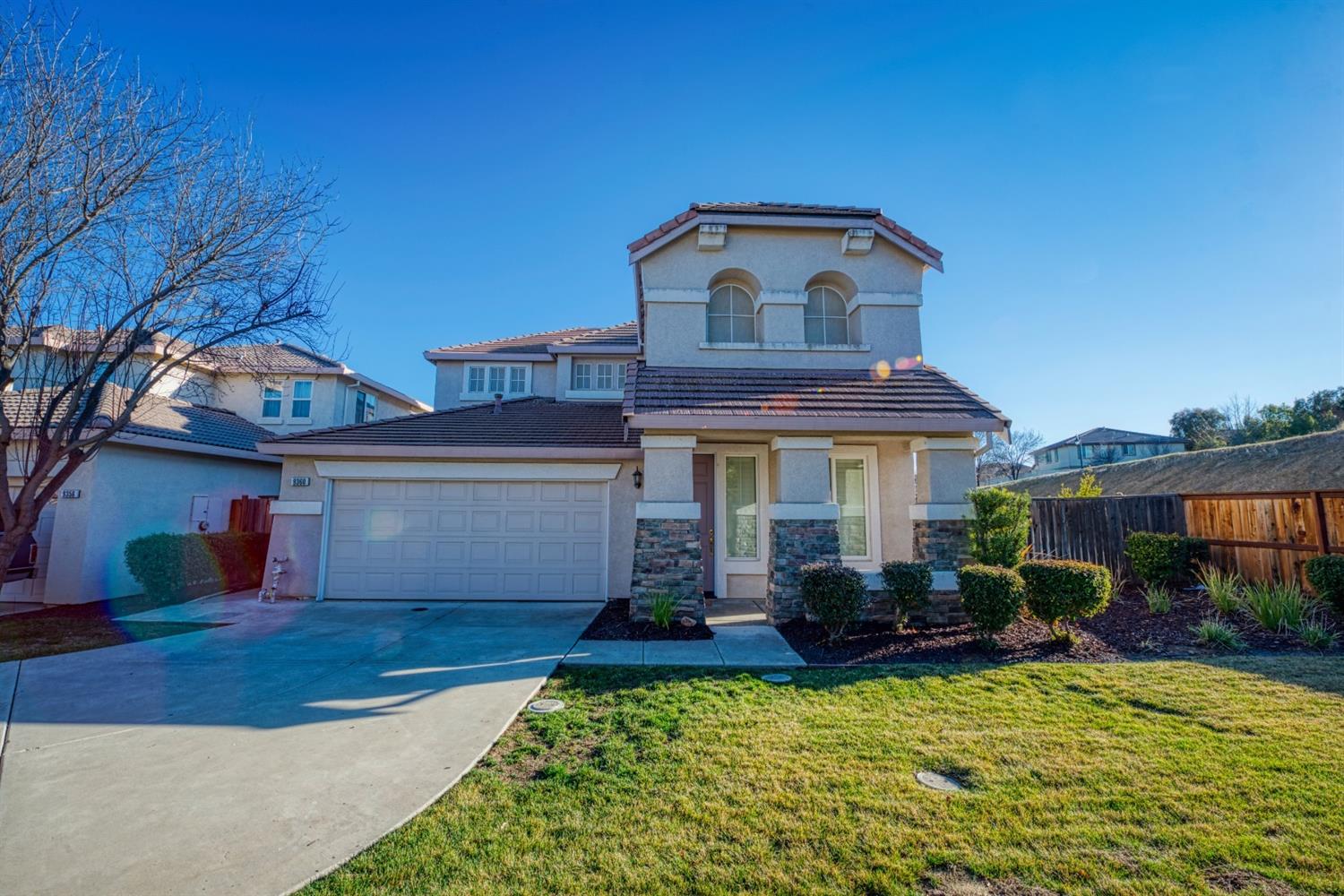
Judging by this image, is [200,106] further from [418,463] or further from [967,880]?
[967,880]

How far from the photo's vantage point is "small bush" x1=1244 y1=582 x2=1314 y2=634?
23.0ft

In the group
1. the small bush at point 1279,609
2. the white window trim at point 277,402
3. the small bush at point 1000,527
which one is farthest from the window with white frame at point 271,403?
the small bush at point 1279,609

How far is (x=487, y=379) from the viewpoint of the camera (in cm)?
1712

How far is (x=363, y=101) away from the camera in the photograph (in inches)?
356

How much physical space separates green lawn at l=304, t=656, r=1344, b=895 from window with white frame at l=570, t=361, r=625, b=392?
1137 centimetres

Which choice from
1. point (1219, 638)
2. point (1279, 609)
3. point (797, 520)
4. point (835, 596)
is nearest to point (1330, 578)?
point (1279, 609)

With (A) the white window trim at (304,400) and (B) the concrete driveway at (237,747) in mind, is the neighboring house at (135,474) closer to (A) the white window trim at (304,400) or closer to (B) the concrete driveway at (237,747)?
(A) the white window trim at (304,400)

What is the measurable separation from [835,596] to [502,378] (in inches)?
504

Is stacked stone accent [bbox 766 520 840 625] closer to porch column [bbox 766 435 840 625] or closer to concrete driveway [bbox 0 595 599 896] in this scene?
porch column [bbox 766 435 840 625]

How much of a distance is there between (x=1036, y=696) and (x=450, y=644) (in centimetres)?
650

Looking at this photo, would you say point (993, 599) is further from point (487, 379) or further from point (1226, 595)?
point (487, 379)

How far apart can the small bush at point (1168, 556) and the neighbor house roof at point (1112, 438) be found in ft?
131

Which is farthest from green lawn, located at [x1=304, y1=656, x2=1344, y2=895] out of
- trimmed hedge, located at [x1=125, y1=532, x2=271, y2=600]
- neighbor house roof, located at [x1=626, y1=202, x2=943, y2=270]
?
trimmed hedge, located at [x1=125, y1=532, x2=271, y2=600]

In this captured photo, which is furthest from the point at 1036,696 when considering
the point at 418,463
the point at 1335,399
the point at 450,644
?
the point at 1335,399
